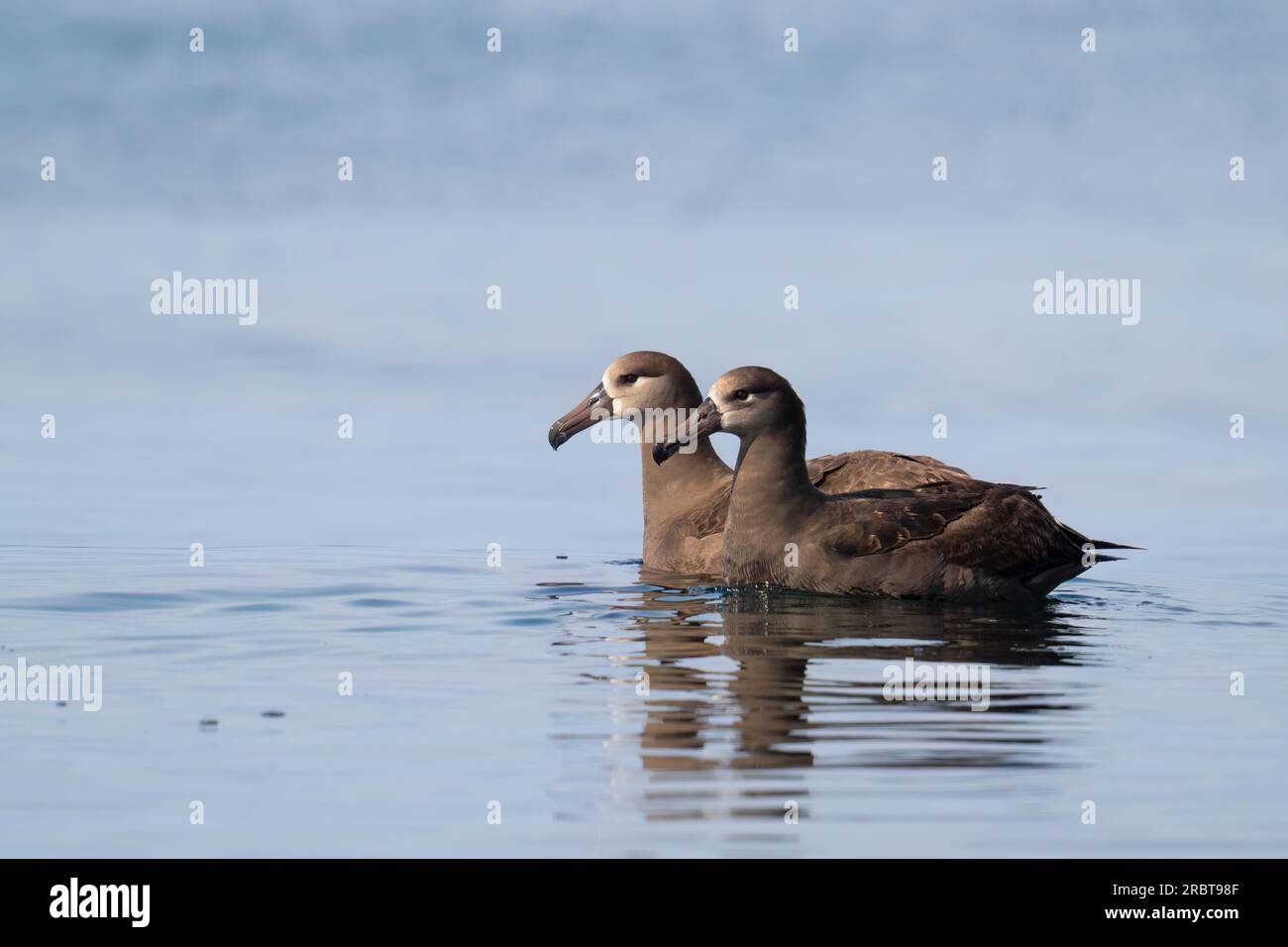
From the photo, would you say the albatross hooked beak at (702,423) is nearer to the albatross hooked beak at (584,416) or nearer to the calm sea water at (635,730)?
the calm sea water at (635,730)

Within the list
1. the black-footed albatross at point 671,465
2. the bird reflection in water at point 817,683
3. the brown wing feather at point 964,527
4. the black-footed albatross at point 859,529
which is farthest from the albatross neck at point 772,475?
the black-footed albatross at point 671,465

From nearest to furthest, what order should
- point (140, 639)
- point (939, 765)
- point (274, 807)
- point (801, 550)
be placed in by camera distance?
point (274, 807) → point (939, 765) → point (140, 639) → point (801, 550)

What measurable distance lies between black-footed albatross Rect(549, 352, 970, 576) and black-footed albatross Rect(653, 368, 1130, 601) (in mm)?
1571

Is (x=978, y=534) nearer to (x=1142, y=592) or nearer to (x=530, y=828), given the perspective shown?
(x=1142, y=592)

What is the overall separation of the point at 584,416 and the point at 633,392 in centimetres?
58

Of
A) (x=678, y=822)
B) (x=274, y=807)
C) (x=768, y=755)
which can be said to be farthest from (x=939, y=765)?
(x=274, y=807)

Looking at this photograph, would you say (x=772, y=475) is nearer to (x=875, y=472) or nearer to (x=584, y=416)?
(x=875, y=472)

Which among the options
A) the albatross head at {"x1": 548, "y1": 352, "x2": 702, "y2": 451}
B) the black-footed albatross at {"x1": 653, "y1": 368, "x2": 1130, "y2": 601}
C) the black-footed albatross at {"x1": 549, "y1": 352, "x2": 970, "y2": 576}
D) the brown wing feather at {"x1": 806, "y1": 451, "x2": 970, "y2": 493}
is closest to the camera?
the black-footed albatross at {"x1": 653, "y1": 368, "x2": 1130, "y2": 601}

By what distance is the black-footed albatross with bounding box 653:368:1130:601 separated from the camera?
555 inches

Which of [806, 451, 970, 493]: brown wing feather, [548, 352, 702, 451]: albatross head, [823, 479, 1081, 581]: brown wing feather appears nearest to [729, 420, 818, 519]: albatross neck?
[823, 479, 1081, 581]: brown wing feather

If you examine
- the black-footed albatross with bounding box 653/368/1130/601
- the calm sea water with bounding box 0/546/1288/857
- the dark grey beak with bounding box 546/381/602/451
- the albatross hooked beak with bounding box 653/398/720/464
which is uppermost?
the dark grey beak with bounding box 546/381/602/451

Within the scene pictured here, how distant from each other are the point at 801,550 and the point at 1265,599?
4795 millimetres

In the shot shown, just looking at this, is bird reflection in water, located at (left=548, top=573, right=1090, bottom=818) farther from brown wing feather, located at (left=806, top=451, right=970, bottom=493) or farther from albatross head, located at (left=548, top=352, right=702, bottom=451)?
albatross head, located at (left=548, top=352, right=702, bottom=451)

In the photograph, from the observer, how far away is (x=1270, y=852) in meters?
6.83
